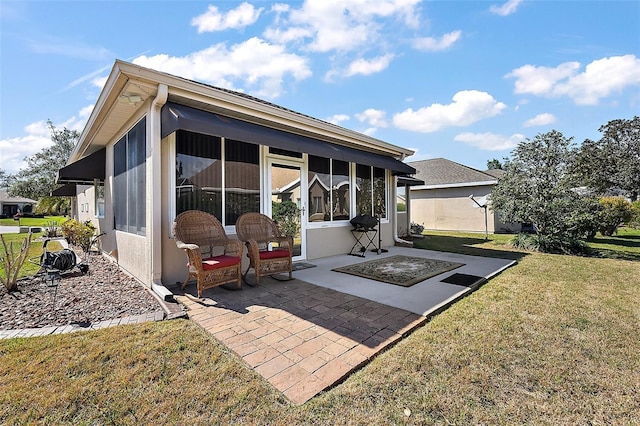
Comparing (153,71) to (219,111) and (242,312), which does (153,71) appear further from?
(242,312)

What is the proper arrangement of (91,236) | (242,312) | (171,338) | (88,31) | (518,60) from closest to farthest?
(171,338)
(242,312)
(88,31)
(91,236)
(518,60)

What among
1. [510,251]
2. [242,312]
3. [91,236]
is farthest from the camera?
[510,251]

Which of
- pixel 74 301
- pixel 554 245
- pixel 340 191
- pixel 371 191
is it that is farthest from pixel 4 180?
pixel 554 245

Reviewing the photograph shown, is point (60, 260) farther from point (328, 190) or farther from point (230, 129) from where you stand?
point (328, 190)

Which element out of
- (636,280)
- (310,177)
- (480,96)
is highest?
(480,96)

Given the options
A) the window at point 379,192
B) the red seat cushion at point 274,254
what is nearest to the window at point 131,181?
the red seat cushion at point 274,254

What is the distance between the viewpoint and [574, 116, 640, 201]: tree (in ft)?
65.8

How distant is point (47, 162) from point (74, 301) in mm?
41459

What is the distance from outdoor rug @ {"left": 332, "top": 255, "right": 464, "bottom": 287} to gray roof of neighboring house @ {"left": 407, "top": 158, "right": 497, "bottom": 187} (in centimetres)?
1019

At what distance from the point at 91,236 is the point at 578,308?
11.2m

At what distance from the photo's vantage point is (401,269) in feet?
20.8

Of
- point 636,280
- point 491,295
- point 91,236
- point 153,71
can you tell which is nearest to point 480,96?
point 636,280

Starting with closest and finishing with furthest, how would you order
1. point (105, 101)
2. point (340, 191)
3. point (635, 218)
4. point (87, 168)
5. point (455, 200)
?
point (105, 101)
point (340, 191)
point (87, 168)
point (635, 218)
point (455, 200)

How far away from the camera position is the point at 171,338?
3088mm
